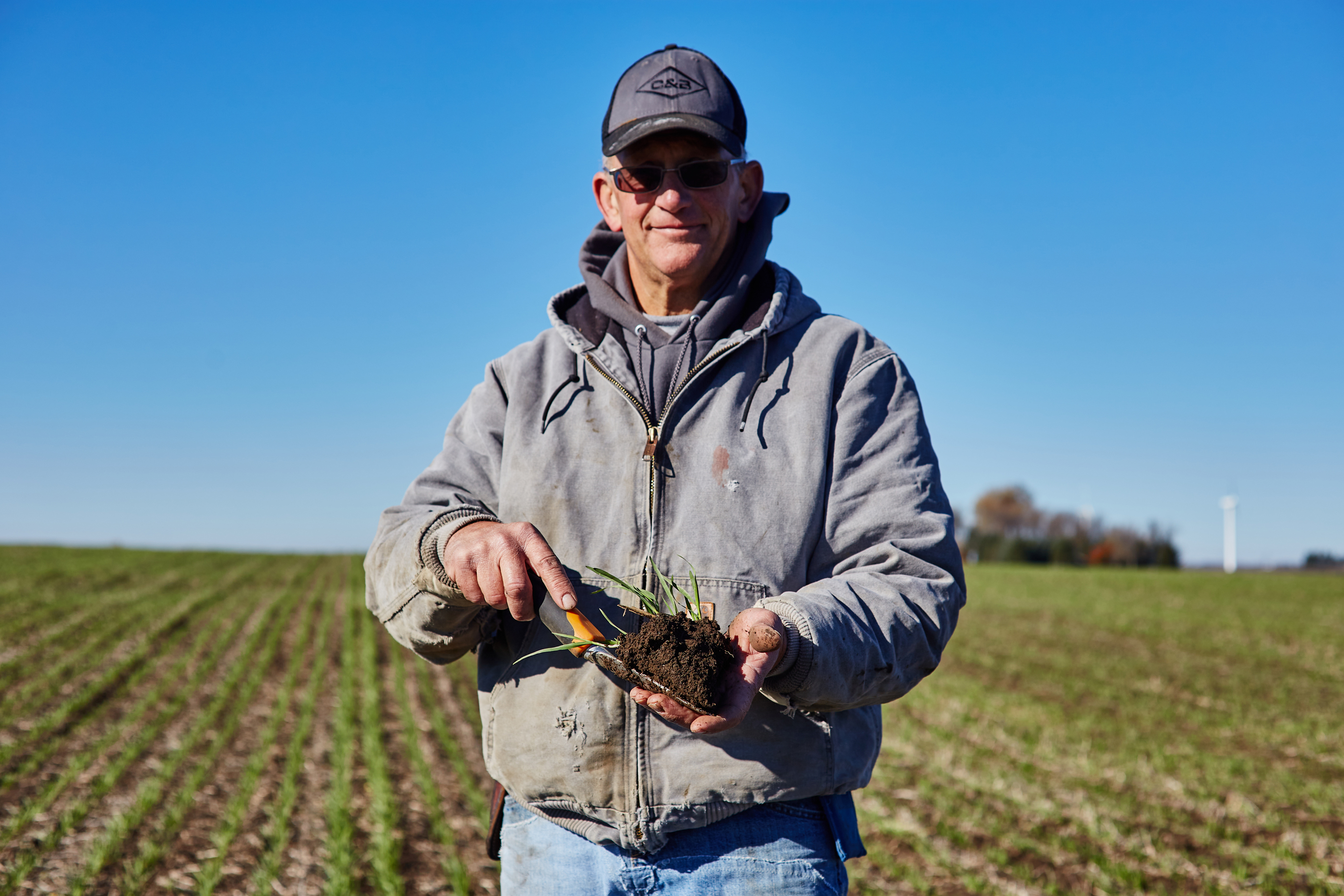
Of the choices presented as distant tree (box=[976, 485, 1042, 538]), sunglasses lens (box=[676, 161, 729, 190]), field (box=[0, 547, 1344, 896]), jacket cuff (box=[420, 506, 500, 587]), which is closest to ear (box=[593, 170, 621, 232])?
sunglasses lens (box=[676, 161, 729, 190])

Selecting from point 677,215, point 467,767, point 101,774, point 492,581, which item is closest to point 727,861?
point 492,581

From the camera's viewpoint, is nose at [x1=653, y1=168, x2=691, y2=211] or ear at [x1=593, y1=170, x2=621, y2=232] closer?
nose at [x1=653, y1=168, x2=691, y2=211]

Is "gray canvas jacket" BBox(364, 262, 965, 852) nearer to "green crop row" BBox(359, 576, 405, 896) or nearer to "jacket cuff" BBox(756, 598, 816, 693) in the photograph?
"jacket cuff" BBox(756, 598, 816, 693)

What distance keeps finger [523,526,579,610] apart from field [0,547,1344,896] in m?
4.47

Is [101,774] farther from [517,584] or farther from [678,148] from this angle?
[678,148]

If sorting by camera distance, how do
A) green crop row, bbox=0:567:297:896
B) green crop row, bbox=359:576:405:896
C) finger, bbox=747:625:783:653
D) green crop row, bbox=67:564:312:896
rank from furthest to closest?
1. green crop row, bbox=67:564:312:896
2. green crop row, bbox=0:567:297:896
3. green crop row, bbox=359:576:405:896
4. finger, bbox=747:625:783:653

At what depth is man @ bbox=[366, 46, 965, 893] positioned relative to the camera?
1876 millimetres

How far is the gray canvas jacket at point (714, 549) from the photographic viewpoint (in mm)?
Result: 1879

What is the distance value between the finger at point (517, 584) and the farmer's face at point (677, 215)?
31.5 inches

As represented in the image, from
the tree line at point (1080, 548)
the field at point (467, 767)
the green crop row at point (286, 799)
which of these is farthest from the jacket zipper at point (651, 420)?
the tree line at point (1080, 548)

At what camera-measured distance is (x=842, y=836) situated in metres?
1.99

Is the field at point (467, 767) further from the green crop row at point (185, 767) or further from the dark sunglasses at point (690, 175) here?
the dark sunglasses at point (690, 175)

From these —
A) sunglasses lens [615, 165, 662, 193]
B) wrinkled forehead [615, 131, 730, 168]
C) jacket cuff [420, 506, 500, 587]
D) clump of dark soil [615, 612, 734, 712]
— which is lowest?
clump of dark soil [615, 612, 734, 712]

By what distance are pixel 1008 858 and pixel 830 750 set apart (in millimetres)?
5074
